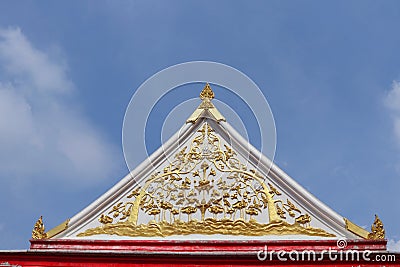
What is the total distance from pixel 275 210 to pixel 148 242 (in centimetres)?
223

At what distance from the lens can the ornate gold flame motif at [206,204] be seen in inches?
341

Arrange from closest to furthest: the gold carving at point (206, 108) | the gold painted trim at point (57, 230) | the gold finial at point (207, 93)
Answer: the gold painted trim at point (57, 230) < the gold carving at point (206, 108) < the gold finial at point (207, 93)

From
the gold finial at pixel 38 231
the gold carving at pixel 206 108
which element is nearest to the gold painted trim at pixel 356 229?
the gold carving at pixel 206 108

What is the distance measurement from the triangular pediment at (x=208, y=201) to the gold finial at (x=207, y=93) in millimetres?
840

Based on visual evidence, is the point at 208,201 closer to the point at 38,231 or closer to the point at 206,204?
the point at 206,204

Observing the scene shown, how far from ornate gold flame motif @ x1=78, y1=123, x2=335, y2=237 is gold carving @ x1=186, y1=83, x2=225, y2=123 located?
0.71m

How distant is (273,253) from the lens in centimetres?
814

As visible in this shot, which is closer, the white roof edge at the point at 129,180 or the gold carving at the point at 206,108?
the white roof edge at the point at 129,180

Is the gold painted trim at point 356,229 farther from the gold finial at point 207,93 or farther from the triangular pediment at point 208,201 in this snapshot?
the gold finial at point 207,93

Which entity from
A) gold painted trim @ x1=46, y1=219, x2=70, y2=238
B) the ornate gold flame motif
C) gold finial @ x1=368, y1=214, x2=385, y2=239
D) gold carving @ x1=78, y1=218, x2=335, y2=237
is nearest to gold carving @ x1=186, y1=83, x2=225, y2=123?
the ornate gold flame motif

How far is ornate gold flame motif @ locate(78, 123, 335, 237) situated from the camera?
8656 millimetres

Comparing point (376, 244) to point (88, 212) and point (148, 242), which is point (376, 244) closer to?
point (148, 242)

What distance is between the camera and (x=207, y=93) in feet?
34.8

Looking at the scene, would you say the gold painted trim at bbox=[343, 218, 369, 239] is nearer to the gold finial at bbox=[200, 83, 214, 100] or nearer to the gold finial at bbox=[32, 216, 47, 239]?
the gold finial at bbox=[200, 83, 214, 100]
